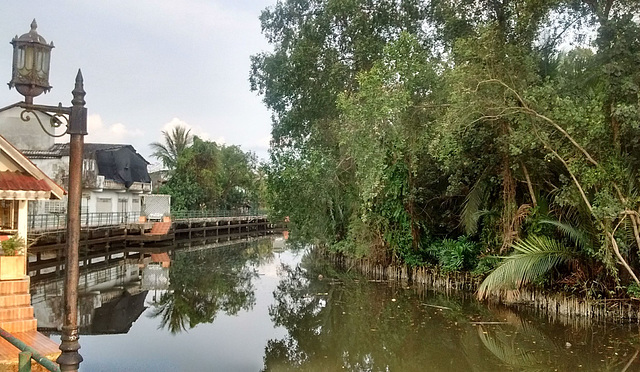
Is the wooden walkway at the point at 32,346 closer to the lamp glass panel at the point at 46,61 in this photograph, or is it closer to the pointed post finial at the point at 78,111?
the pointed post finial at the point at 78,111

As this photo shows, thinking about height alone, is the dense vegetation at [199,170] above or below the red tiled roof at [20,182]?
above

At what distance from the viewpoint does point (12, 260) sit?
314 inches

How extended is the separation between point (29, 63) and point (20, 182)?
5.55m

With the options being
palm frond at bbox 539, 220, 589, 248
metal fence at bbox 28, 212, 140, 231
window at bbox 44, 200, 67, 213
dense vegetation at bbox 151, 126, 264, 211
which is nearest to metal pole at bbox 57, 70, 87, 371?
palm frond at bbox 539, 220, 589, 248

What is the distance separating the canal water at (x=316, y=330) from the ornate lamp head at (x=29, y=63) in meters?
5.74

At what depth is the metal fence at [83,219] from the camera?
24266 millimetres

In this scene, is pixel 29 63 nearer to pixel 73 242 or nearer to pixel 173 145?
pixel 73 242

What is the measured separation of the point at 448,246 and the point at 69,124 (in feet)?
41.1

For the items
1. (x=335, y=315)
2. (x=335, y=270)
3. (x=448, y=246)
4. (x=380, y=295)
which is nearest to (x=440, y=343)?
(x=335, y=315)

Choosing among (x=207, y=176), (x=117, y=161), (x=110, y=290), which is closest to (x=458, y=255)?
(x=110, y=290)

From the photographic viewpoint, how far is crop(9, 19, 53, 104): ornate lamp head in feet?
12.2

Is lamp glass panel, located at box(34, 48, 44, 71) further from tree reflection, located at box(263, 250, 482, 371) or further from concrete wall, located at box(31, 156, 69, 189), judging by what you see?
concrete wall, located at box(31, 156, 69, 189)

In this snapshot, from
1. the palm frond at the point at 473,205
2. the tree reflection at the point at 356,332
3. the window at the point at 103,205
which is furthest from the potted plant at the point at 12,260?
the window at the point at 103,205

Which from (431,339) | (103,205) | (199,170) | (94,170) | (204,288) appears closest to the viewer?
(431,339)
